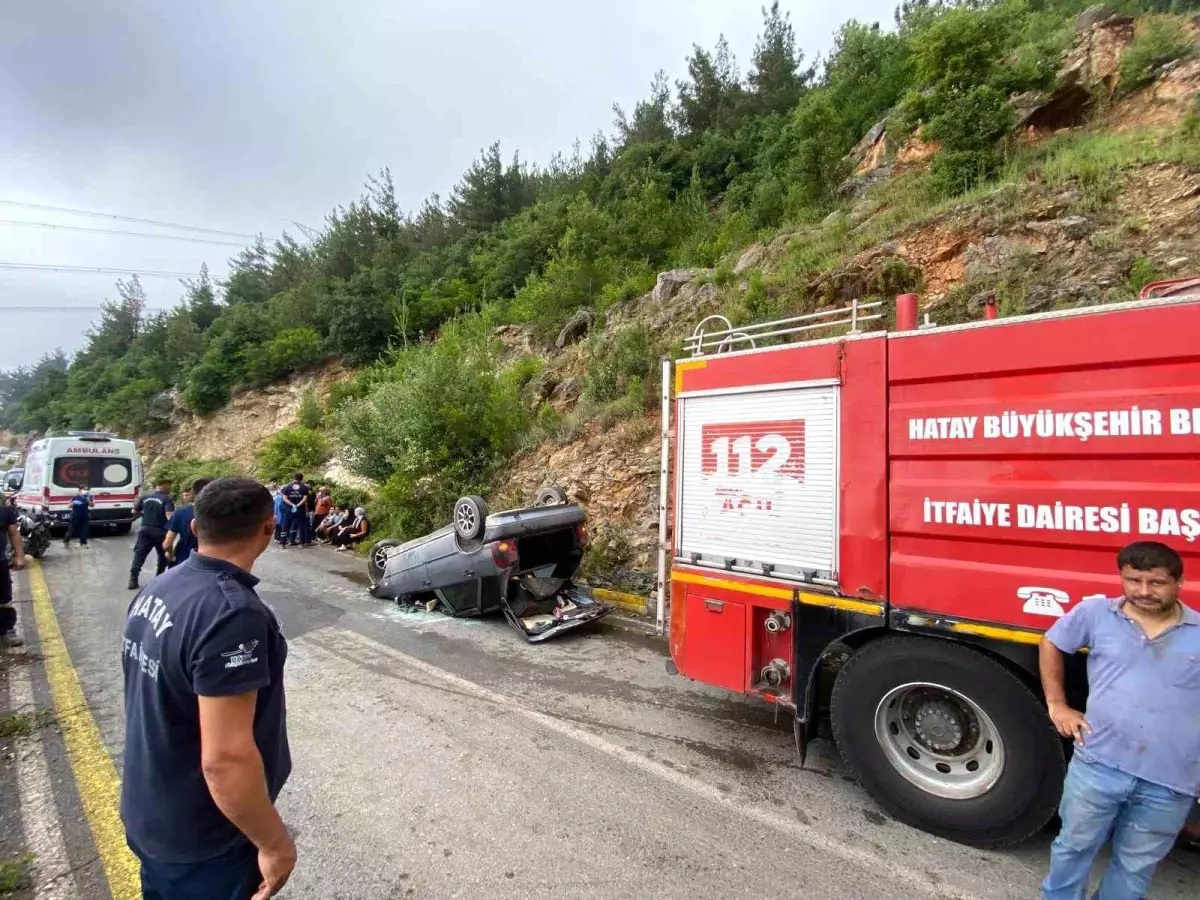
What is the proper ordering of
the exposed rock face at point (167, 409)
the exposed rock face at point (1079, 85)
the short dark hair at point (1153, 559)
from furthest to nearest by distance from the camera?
the exposed rock face at point (167, 409) → the exposed rock face at point (1079, 85) → the short dark hair at point (1153, 559)

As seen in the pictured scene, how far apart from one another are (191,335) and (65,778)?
3796cm

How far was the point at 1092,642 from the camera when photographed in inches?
88.7

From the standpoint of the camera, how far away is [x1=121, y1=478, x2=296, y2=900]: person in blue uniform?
1.41 m

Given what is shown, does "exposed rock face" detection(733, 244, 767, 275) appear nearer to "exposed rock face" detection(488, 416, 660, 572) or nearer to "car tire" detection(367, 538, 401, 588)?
"exposed rock face" detection(488, 416, 660, 572)

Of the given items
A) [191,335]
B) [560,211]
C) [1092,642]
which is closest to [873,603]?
[1092,642]

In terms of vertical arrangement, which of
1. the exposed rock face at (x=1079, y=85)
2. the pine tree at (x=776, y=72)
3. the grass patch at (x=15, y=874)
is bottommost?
the grass patch at (x=15, y=874)

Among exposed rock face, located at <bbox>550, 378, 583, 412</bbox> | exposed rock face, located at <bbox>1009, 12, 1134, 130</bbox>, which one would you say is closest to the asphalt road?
exposed rock face, located at <bbox>550, 378, 583, 412</bbox>

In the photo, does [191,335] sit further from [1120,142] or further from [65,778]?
[1120,142]

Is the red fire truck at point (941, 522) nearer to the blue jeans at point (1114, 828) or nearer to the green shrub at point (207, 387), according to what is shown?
the blue jeans at point (1114, 828)

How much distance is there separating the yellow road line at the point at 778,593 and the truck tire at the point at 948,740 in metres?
0.20

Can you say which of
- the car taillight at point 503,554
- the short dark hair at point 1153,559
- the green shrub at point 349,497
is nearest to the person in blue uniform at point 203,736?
the short dark hair at point 1153,559

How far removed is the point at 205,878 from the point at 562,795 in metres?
2.07

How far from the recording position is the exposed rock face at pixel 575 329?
640 inches

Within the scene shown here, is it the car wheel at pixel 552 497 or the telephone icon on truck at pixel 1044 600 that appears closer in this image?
the telephone icon on truck at pixel 1044 600
